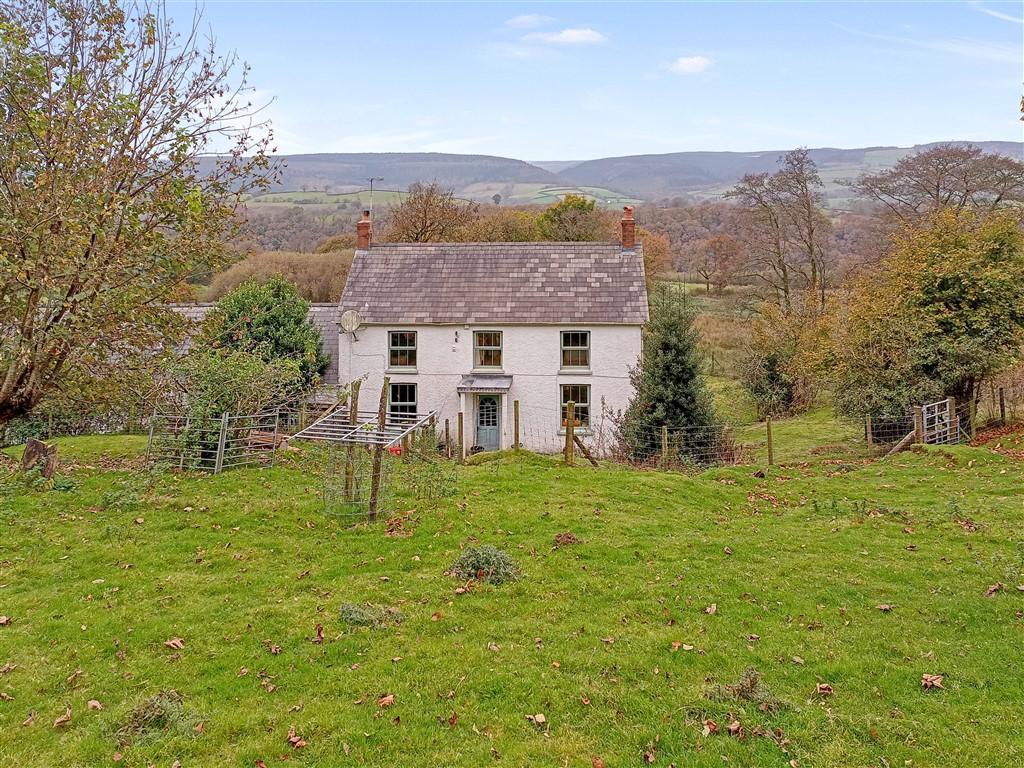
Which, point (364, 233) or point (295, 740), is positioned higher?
point (364, 233)

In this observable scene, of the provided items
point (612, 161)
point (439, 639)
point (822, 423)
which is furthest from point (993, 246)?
point (612, 161)

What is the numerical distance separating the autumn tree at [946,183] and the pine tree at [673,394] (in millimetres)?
18707

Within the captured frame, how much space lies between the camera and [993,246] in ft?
64.1

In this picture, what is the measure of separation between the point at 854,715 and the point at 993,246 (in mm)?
19003

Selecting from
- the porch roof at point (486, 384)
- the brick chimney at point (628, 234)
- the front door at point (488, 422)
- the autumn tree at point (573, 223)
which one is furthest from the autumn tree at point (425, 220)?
the front door at point (488, 422)

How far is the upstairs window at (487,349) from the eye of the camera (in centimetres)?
2434

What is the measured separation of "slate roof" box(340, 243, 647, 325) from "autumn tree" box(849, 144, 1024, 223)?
54.9 ft

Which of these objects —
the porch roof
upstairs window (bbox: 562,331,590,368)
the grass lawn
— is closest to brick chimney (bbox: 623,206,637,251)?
upstairs window (bbox: 562,331,590,368)

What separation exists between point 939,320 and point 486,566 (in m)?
17.3

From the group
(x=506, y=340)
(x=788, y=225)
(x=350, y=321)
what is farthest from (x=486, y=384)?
(x=788, y=225)

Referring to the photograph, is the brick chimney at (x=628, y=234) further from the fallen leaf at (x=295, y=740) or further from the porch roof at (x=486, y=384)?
the fallen leaf at (x=295, y=740)

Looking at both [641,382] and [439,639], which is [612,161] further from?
[439,639]

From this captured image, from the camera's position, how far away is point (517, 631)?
789cm

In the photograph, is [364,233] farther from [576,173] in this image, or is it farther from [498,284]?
[576,173]
